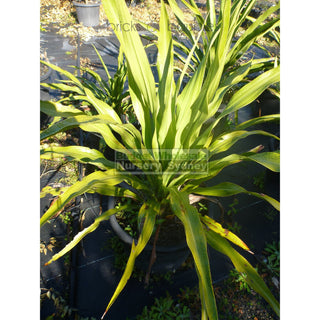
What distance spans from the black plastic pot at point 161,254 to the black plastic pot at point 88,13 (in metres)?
3.63

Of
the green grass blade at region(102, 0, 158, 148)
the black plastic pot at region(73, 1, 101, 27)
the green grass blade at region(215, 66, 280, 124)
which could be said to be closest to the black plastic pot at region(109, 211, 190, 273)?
the green grass blade at region(102, 0, 158, 148)

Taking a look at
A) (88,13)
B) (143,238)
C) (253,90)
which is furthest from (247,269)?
(88,13)

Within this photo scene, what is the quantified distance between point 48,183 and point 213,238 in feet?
3.80

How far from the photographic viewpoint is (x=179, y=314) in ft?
3.44

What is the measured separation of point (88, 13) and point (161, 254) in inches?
151

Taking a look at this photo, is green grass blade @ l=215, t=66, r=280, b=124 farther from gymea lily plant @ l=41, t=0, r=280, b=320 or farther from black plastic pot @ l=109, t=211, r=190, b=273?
black plastic pot @ l=109, t=211, r=190, b=273

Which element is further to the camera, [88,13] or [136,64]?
[88,13]

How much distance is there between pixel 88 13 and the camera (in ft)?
12.1

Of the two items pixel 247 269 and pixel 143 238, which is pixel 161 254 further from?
pixel 247 269

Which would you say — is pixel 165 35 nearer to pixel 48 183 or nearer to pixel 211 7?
pixel 211 7

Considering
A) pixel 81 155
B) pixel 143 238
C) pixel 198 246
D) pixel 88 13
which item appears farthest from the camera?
pixel 88 13

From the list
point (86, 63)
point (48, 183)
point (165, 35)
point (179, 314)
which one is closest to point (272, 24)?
point (165, 35)

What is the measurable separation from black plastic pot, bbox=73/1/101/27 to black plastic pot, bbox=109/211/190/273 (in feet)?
11.9

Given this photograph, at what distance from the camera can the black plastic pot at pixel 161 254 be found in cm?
98
